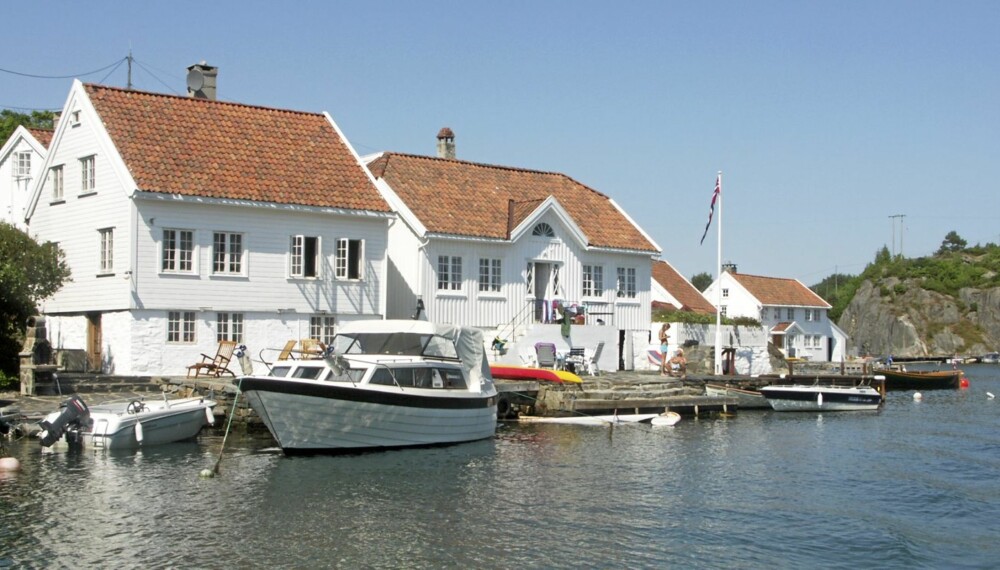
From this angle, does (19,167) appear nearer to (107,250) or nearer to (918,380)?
(107,250)

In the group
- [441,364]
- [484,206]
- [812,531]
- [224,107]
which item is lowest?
[812,531]

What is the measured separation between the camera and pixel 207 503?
20359mm

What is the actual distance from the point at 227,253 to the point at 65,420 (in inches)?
437

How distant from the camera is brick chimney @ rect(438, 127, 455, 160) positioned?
163 ft

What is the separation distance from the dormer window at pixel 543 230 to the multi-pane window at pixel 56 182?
18.1m

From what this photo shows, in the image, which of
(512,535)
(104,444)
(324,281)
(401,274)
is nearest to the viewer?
(512,535)

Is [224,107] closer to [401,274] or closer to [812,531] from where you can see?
[401,274]

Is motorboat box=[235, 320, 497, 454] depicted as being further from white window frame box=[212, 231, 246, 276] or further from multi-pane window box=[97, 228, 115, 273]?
multi-pane window box=[97, 228, 115, 273]

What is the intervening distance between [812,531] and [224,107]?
1074 inches

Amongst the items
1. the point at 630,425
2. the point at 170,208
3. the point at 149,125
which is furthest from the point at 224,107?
the point at 630,425

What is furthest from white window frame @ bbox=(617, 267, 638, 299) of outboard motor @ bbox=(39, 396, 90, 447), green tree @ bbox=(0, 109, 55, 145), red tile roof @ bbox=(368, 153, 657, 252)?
green tree @ bbox=(0, 109, 55, 145)

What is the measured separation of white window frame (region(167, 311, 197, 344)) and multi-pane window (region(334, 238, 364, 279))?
18.0 ft

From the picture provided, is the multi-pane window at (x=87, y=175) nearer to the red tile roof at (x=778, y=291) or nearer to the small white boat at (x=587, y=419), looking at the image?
the small white boat at (x=587, y=419)

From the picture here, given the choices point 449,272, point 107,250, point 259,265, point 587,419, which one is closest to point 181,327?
point 259,265
